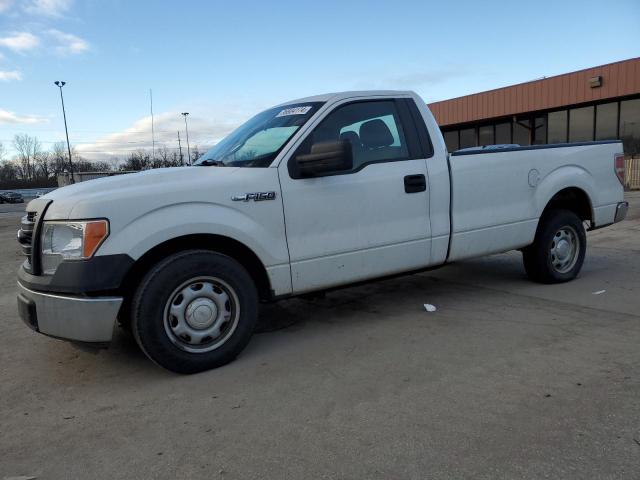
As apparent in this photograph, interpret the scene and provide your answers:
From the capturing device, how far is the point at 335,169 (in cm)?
384

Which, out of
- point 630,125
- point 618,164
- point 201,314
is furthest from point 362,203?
point 630,125

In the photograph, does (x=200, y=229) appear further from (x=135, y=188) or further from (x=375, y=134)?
(x=375, y=134)

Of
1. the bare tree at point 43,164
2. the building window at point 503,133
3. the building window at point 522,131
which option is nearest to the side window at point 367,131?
the building window at point 522,131

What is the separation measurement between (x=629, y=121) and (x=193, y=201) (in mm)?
20707

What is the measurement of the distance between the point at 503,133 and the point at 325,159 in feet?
76.9

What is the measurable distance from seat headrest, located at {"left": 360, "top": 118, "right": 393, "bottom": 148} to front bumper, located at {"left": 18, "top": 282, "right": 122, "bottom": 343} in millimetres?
2316

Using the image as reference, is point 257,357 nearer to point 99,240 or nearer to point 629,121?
point 99,240

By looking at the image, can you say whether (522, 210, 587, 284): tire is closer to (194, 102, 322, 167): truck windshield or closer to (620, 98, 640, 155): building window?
(194, 102, 322, 167): truck windshield

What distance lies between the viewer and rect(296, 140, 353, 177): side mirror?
3652 millimetres

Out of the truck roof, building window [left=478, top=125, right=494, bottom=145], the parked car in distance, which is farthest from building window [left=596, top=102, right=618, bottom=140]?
the parked car in distance

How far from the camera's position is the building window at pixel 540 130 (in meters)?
22.6

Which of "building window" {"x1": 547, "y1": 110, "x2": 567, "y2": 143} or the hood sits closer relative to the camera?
the hood

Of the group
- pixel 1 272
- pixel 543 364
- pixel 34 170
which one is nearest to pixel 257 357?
pixel 543 364

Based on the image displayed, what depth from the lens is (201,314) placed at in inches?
139
